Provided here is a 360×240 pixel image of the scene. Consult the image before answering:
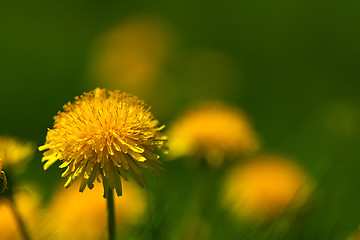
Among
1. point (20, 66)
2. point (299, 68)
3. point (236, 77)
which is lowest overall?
point (20, 66)

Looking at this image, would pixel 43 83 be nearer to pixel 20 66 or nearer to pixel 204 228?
pixel 20 66

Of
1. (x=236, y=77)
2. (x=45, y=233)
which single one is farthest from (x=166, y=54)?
(x=45, y=233)

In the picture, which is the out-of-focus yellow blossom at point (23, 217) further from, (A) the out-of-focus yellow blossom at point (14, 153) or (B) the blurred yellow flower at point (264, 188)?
(B) the blurred yellow flower at point (264, 188)

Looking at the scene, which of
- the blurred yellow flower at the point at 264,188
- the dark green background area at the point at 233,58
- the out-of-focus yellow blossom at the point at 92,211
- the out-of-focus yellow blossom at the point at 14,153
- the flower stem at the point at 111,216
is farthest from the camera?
the dark green background area at the point at 233,58

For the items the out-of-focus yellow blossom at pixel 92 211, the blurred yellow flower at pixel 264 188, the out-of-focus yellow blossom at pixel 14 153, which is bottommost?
the out-of-focus yellow blossom at pixel 92 211

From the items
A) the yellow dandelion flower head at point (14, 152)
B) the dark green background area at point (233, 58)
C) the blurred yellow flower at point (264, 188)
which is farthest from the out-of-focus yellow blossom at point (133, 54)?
the yellow dandelion flower head at point (14, 152)

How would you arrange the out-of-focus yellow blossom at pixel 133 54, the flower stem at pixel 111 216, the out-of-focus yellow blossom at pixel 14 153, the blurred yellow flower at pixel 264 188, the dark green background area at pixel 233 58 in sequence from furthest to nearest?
the out-of-focus yellow blossom at pixel 133 54
the dark green background area at pixel 233 58
the blurred yellow flower at pixel 264 188
the out-of-focus yellow blossom at pixel 14 153
the flower stem at pixel 111 216

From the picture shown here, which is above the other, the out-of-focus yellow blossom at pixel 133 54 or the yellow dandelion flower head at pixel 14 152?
the yellow dandelion flower head at pixel 14 152
